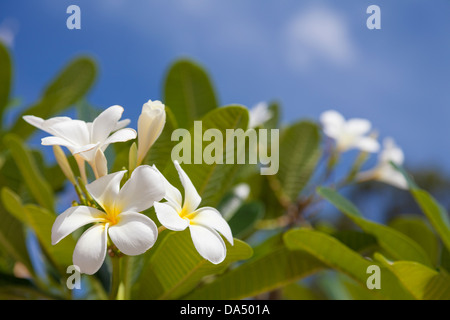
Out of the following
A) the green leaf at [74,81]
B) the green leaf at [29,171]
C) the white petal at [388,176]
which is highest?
the green leaf at [74,81]

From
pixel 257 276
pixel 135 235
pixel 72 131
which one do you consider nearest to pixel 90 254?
pixel 135 235

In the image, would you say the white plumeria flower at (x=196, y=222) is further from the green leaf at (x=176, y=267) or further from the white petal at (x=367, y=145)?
the white petal at (x=367, y=145)

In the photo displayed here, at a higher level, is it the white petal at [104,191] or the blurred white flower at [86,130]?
the blurred white flower at [86,130]

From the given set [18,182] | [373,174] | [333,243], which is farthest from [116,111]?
[373,174]

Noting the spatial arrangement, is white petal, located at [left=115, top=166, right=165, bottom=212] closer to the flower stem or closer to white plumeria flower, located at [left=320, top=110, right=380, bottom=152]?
the flower stem

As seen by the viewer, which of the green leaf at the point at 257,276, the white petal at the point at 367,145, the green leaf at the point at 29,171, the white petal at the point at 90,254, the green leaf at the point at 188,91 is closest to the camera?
the white petal at the point at 90,254

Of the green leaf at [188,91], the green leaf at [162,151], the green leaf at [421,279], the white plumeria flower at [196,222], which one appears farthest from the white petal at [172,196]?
the green leaf at [188,91]
